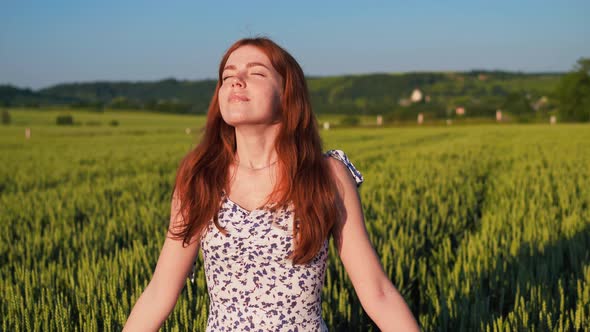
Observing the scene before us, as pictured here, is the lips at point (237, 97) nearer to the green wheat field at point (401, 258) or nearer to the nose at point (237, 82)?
the nose at point (237, 82)

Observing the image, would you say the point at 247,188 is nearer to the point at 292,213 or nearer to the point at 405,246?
the point at 292,213

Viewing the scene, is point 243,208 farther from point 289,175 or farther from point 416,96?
point 416,96

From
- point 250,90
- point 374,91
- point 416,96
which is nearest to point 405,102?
point 416,96

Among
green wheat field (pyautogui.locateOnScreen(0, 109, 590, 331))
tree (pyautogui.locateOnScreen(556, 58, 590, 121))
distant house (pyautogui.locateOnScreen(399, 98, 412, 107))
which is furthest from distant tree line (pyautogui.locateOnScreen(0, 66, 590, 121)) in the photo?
green wheat field (pyautogui.locateOnScreen(0, 109, 590, 331))

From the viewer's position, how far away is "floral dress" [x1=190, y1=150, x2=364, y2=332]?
1.46 metres

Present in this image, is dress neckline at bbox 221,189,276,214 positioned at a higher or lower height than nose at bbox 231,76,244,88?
lower

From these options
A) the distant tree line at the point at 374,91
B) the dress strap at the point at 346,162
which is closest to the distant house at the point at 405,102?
the distant tree line at the point at 374,91

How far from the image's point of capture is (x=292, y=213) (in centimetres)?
147

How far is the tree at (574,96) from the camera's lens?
64.2 meters

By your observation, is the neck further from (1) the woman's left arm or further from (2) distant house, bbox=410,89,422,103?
(2) distant house, bbox=410,89,422,103

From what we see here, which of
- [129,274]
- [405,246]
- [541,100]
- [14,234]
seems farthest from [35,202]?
[541,100]

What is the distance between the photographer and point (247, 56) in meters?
1.53

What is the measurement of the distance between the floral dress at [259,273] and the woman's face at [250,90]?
0.22 metres

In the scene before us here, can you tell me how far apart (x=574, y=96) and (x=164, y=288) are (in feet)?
234
